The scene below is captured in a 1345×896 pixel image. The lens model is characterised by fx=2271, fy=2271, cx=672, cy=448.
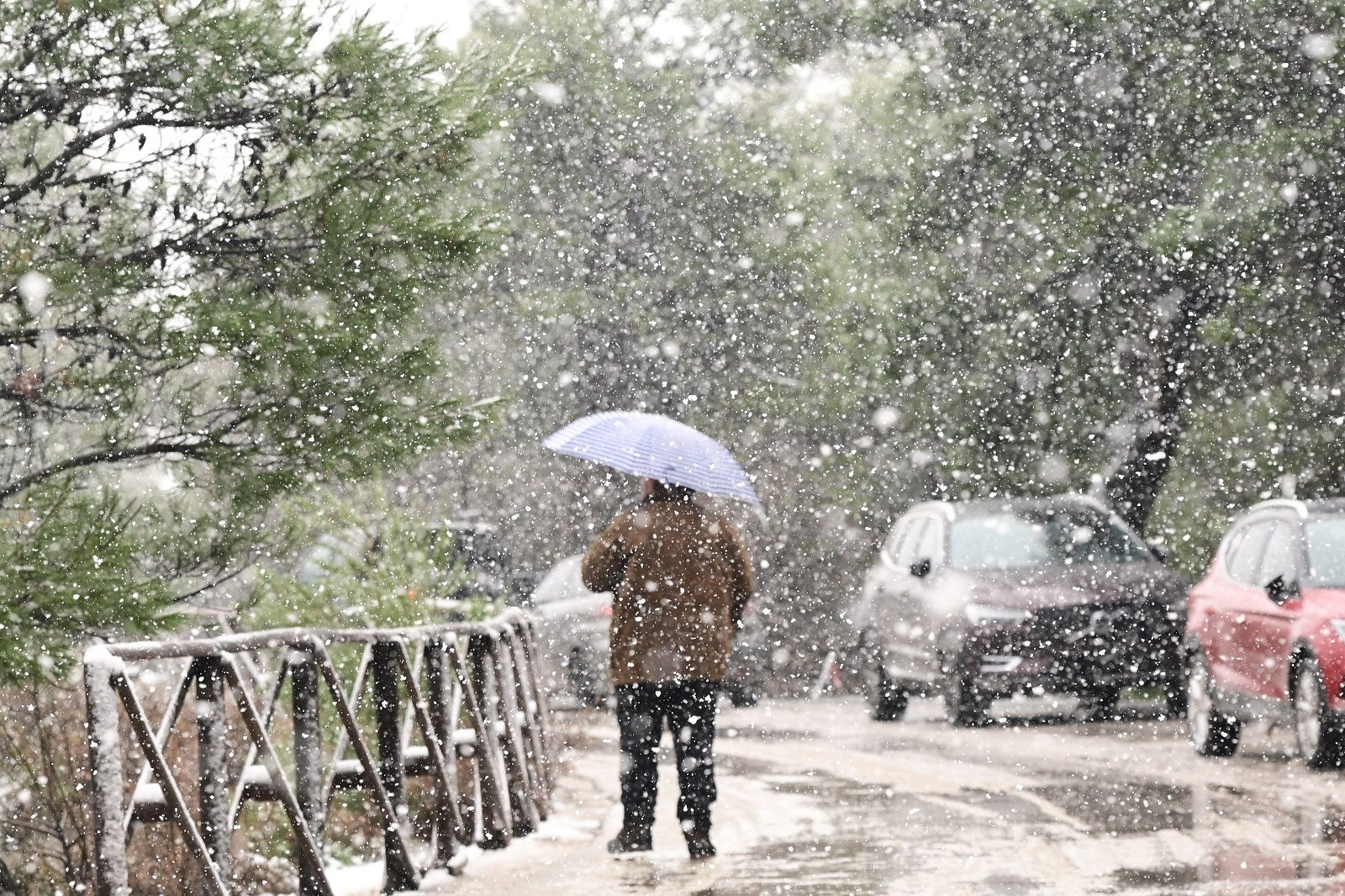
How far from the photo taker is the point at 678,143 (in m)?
35.3

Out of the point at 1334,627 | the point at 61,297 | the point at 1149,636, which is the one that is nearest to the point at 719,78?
the point at 1149,636

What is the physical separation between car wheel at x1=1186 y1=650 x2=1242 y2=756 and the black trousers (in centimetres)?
565

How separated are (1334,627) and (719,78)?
26981mm

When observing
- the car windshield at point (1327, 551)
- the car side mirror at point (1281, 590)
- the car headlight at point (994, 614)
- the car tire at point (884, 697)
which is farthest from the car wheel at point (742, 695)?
the car side mirror at point (1281, 590)

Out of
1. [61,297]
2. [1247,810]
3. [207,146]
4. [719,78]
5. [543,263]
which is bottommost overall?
[1247,810]

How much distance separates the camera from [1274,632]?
537 inches

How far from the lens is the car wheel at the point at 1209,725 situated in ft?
47.6

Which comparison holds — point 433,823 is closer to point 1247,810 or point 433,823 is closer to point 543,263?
point 1247,810

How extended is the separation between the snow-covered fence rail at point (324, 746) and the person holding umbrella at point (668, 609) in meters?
0.67

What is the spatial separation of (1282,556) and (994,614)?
10.8 feet

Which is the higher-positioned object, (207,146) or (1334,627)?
(207,146)

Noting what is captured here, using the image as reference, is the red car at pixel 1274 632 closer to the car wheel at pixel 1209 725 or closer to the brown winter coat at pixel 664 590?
the car wheel at pixel 1209 725

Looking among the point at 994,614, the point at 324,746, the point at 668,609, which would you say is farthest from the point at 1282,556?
the point at 324,746

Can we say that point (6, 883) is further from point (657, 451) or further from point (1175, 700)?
point (1175, 700)
